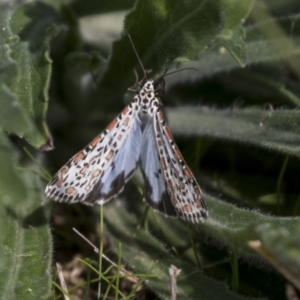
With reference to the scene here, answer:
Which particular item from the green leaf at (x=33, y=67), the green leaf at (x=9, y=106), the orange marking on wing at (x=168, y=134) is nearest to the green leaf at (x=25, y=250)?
the green leaf at (x=9, y=106)

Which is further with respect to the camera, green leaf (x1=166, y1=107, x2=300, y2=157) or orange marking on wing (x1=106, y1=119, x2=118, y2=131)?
green leaf (x1=166, y1=107, x2=300, y2=157)

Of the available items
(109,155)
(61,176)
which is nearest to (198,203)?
(109,155)

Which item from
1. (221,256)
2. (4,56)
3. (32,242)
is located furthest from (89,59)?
(221,256)

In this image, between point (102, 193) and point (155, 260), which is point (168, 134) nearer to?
point (102, 193)

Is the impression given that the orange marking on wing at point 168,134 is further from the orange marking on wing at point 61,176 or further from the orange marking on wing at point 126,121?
the orange marking on wing at point 61,176

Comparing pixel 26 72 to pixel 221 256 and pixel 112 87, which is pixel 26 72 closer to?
pixel 112 87

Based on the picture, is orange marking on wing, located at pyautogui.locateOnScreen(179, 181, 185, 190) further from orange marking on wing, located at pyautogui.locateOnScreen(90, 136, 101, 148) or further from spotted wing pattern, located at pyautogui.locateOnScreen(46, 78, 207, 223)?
orange marking on wing, located at pyautogui.locateOnScreen(90, 136, 101, 148)

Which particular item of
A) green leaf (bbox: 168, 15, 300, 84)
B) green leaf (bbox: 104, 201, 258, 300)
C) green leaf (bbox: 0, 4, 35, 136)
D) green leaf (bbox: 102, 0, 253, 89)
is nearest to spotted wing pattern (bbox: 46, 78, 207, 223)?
green leaf (bbox: 102, 0, 253, 89)
